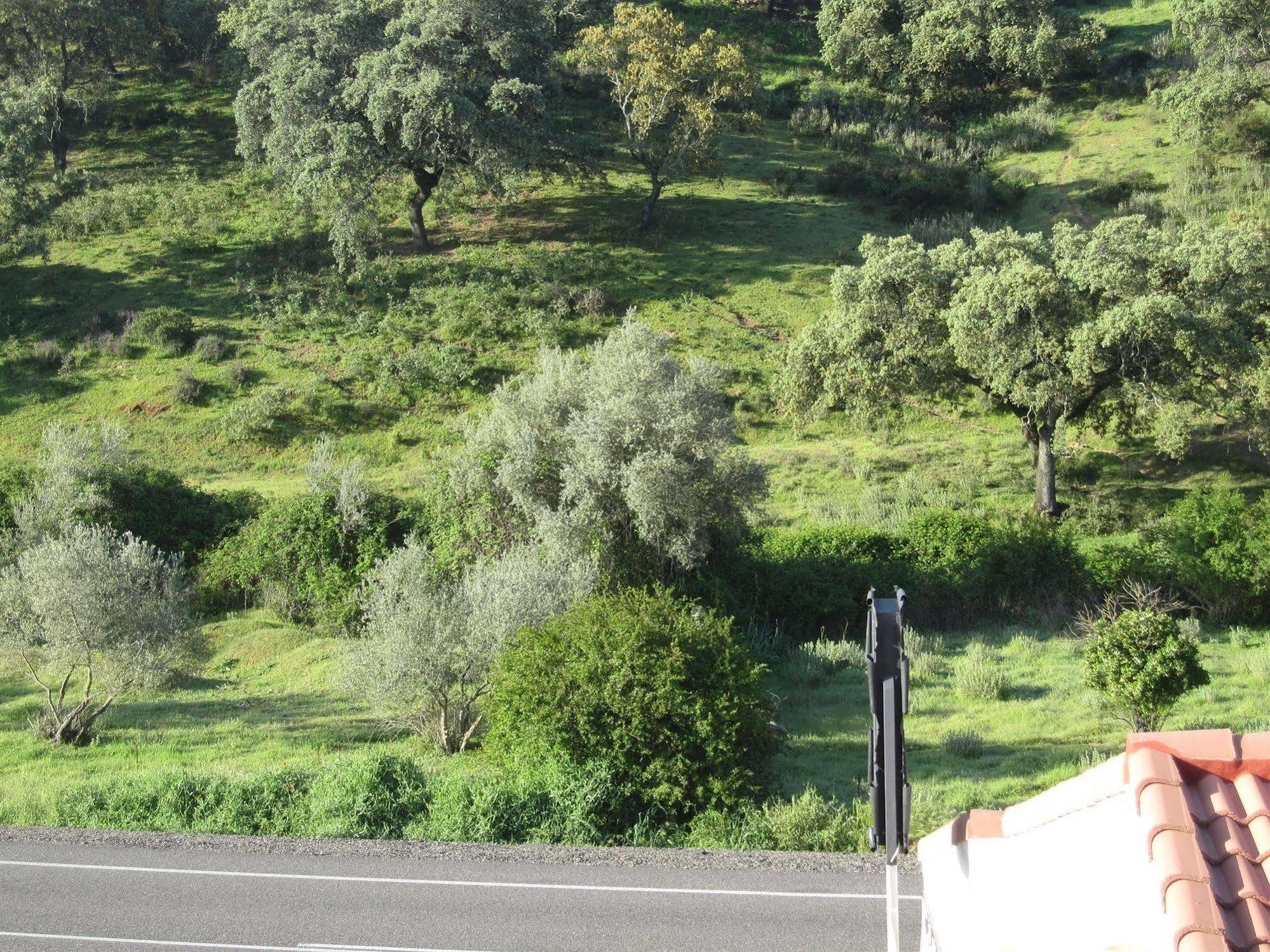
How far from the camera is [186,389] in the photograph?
36500 millimetres

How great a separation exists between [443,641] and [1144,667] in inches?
399

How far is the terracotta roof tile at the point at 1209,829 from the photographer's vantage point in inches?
161

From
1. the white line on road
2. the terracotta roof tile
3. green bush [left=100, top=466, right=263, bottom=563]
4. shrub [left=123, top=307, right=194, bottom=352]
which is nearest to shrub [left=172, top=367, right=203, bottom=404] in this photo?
shrub [left=123, top=307, right=194, bottom=352]

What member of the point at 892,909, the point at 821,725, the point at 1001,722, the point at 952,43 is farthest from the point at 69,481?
the point at 952,43

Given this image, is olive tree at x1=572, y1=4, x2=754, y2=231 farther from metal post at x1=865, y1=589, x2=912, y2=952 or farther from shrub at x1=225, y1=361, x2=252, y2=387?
metal post at x1=865, y1=589, x2=912, y2=952

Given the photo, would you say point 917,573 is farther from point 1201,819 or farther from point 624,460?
point 1201,819

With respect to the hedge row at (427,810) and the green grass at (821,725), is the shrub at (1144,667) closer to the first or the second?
the green grass at (821,725)

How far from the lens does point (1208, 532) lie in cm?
2364

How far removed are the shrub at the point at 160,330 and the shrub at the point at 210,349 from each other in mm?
727

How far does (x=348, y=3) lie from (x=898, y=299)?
94.2 ft

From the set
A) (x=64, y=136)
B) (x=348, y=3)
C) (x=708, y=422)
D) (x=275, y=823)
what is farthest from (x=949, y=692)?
(x=64, y=136)

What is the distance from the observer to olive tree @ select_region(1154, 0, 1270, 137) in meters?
46.6

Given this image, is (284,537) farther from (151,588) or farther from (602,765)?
(602,765)

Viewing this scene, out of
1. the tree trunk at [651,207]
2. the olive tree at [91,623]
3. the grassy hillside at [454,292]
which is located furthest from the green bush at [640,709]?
the tree trunk at [651,207]
